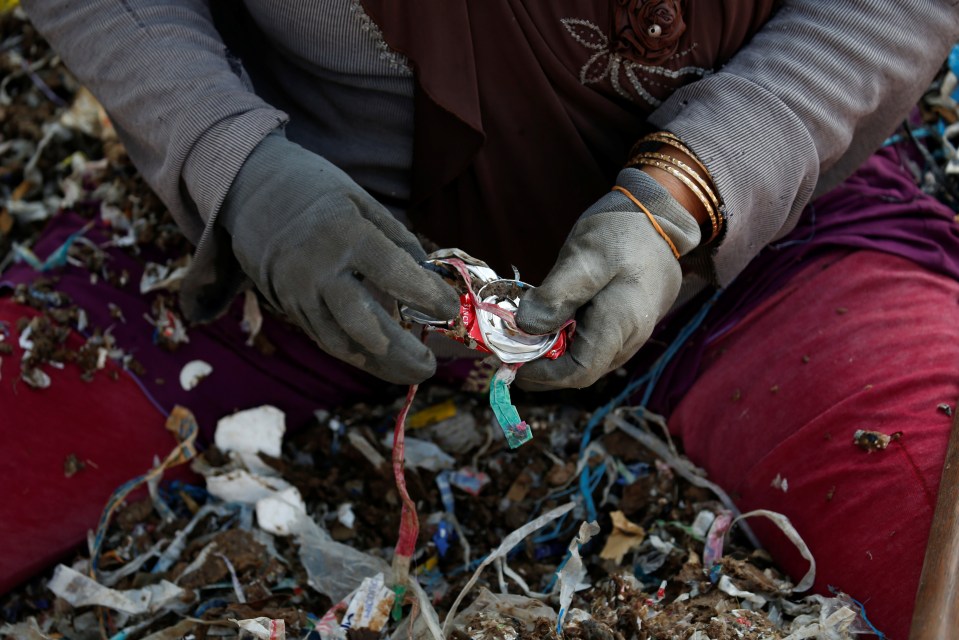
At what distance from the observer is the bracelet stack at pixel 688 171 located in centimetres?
110

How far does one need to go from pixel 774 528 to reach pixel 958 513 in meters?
0.27

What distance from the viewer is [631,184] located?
1.09 m

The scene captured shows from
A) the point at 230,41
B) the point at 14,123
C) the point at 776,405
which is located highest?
the point at 230,41

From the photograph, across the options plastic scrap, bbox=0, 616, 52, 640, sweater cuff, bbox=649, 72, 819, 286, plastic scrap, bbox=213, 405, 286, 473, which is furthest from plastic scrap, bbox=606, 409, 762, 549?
plastic scrap, bbox=0, 616, 52, 640

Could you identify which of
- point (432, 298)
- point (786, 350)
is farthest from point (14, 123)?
point (786, 350)

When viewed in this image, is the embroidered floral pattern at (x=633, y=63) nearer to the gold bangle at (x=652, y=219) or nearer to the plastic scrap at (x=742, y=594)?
the gold bangle at (x=652, y=219)

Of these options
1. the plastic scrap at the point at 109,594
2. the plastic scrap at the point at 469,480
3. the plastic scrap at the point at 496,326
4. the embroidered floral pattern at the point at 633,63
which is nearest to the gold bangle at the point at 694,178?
the embroidered floral pattern at the point at 633,63

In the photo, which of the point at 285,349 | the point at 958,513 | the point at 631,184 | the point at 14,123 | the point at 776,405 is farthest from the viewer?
the point at 14,123

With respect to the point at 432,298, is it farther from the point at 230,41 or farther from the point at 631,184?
the point at 230,41

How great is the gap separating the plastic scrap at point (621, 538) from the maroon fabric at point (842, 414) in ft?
0.48

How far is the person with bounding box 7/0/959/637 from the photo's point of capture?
102 cm

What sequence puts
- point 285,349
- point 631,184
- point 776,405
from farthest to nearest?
1. point 285,349
2. point 776,405
3. point 631,184

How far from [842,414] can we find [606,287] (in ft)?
1.27

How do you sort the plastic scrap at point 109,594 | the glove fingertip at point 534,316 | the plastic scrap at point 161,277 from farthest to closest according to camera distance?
the plastic scrap at point 161,277 < the plastic scrap at point 109,594 < the glove fingertip at point 534,316
